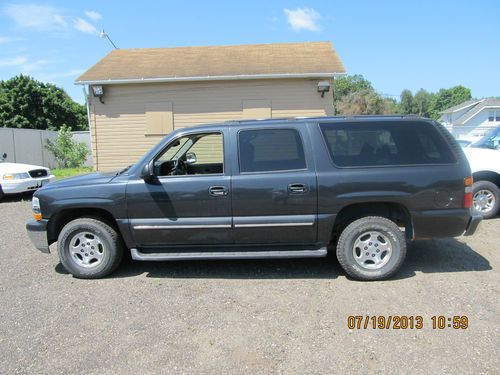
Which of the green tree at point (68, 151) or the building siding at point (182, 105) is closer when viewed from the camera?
the building siding at point (182, 105)

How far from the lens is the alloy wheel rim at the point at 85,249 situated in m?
4.60

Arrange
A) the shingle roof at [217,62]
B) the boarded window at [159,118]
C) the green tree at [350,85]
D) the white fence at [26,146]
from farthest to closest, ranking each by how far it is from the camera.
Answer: the green tree at [350,85]
the white fence at [26,146]
the boarded window at [159,118]
the shingle roof at [217,62]

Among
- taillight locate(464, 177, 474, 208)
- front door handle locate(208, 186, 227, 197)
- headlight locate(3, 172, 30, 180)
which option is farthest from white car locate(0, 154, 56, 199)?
taillight locate(464, 177, 474, 208)

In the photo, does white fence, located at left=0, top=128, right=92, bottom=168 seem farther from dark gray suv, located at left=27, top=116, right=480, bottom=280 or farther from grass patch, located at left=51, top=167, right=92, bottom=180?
dark gray suv, located at left=27, top=116, right=480, bottom=280

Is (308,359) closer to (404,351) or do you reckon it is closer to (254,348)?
(254,348)

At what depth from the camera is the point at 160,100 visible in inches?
479

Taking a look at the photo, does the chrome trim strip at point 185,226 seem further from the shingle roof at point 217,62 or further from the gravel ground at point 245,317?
the shingle roof at point 217,62

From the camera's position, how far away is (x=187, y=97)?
1213cm

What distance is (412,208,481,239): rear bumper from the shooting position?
4.25 m

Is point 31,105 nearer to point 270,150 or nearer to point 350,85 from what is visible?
point 270,150

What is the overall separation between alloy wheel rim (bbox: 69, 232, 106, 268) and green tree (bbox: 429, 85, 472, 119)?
11636 cm

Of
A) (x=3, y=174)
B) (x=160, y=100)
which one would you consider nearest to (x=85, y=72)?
(x=160, y=100)

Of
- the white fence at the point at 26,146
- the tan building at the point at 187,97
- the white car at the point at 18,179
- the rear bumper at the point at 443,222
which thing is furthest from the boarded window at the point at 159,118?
the white fence at the point at 26,146

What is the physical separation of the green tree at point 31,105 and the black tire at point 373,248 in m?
34.1
